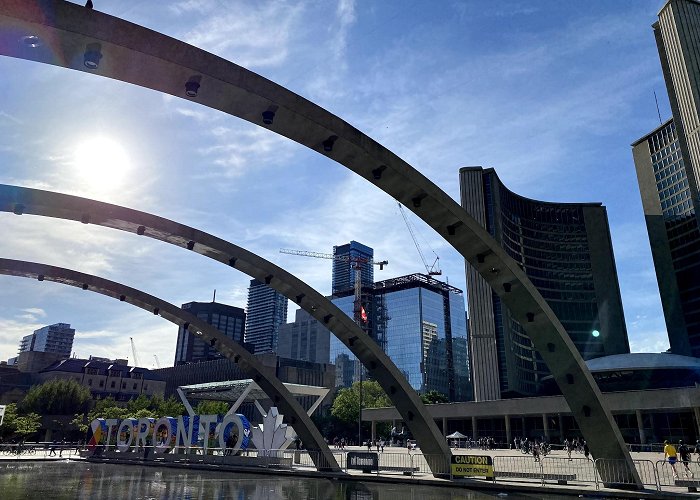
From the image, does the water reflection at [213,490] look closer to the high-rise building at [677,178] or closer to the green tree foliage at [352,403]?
the green tree foliage at [352,403]

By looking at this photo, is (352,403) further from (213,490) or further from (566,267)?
(566,267)

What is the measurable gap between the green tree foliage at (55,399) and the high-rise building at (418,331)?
108 m

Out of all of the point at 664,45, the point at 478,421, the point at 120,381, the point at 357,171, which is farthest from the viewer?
the point at 120,381

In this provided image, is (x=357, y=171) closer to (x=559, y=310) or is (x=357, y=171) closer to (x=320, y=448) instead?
(x=320, y=448)

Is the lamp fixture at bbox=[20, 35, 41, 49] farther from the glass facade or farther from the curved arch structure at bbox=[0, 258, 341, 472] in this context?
the glass facade

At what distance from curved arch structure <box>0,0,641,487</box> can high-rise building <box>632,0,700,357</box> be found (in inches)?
3995

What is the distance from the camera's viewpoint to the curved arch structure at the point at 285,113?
31.7ft

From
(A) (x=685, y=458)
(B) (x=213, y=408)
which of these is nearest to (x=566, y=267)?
(B) (x=213, y=408)

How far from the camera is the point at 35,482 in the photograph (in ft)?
71.0

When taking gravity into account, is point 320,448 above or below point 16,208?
below

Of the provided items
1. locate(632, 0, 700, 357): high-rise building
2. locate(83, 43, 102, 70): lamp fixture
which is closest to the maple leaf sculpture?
locate(83, 43, 102, 70): lamp fixture

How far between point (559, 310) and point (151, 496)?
144638mm

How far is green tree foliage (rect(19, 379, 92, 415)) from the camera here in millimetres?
84062

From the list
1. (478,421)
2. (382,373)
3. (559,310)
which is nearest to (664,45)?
(559,310)
